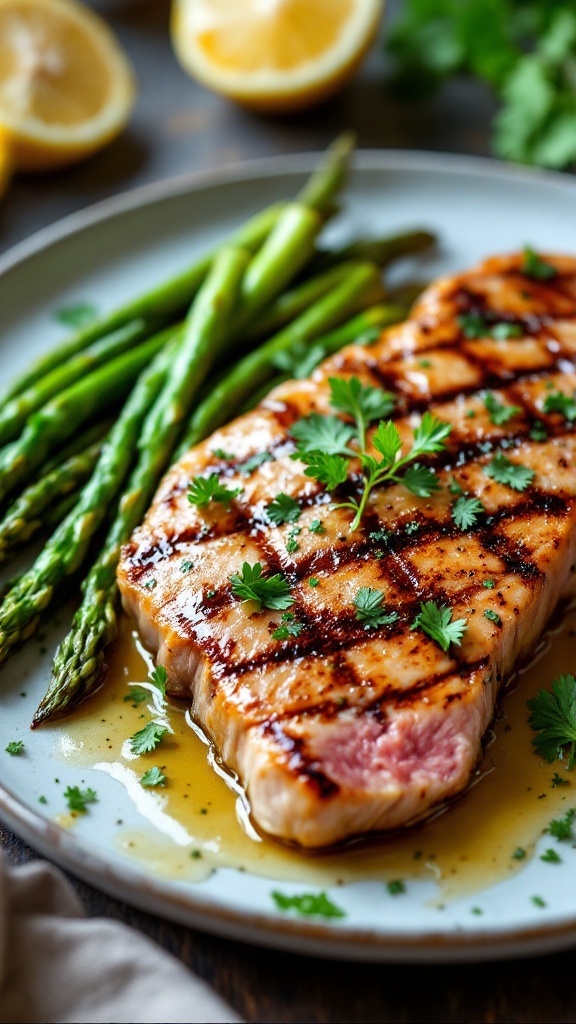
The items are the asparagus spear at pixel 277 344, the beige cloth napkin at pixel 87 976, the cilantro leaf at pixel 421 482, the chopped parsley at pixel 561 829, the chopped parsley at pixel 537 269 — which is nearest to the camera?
the beige cloth napkin at pixel 87 976

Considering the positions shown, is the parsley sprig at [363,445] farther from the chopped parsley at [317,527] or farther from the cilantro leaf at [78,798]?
the cilantro leaf at [78,798]

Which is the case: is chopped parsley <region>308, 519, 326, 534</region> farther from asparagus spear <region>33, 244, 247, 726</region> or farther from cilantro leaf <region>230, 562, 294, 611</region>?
asparagus spear <region>33, 244, 247, 726</region>

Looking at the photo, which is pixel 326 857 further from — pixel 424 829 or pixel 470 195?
pixel 470 195

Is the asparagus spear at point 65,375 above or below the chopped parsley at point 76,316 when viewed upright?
below

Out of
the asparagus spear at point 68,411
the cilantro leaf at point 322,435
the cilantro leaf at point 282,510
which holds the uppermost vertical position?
the asparagus spear at point 68,411

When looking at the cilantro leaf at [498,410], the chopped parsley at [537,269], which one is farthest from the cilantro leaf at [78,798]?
the chopped parsley at [537,269]
